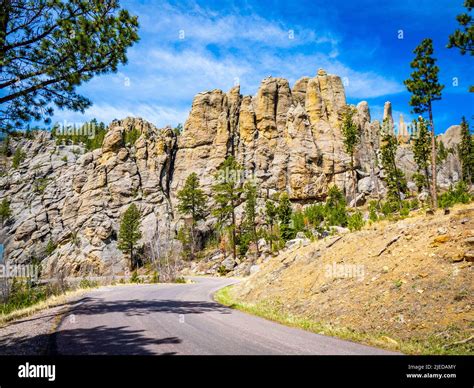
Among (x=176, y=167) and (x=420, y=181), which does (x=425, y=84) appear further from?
(x=176, y=167)

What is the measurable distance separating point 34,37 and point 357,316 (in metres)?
13.8

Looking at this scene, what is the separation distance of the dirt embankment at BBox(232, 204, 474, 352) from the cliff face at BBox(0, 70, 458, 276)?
194 ft

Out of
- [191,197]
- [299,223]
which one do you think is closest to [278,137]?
[191,197]

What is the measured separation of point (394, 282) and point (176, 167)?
8192 centimetres

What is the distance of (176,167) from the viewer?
8819cm

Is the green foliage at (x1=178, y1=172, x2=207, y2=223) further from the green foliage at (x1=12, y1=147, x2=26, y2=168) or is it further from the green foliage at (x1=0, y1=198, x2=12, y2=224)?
the green foliage at (x1=12, y1=147, x2=26, y2=168)

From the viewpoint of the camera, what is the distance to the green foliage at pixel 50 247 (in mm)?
71387

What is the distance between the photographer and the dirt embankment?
7977mm

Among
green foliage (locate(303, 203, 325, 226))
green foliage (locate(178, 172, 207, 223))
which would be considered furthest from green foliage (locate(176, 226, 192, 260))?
green foliage (locate(303, 203, 325, 226))

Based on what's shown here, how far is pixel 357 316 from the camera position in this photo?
9.45 m

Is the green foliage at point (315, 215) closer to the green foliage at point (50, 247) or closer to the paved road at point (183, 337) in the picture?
the paved road at point (183, 337)

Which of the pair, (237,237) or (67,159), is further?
(67,159)
